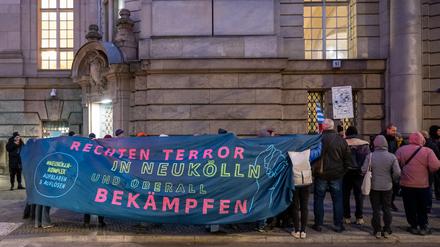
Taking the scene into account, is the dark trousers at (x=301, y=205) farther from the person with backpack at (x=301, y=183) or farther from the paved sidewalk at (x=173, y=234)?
the paved sidewalk at (x=173, y=234)

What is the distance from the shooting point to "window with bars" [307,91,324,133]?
1468cm

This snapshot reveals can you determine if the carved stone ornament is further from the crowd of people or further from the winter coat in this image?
the crowd of people

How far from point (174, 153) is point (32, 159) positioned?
2.99 m

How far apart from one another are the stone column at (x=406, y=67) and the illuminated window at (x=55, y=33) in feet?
42.1

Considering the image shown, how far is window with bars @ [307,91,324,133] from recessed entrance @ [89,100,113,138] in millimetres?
7044

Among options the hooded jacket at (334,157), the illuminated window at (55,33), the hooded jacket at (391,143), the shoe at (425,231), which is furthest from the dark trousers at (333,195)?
the illuminated window at (55,33)

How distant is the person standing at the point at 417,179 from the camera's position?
788cm

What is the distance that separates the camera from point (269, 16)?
14.1 m

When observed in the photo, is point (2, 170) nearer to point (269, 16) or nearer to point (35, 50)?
point (35, 50)

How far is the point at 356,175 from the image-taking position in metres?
8.77

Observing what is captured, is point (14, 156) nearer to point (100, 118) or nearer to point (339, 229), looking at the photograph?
point (100, 118)

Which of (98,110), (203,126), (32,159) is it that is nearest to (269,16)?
(203,126)

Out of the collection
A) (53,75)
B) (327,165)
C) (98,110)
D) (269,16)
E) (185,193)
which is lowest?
(185,193)

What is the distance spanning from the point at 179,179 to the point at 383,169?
3.61 m
